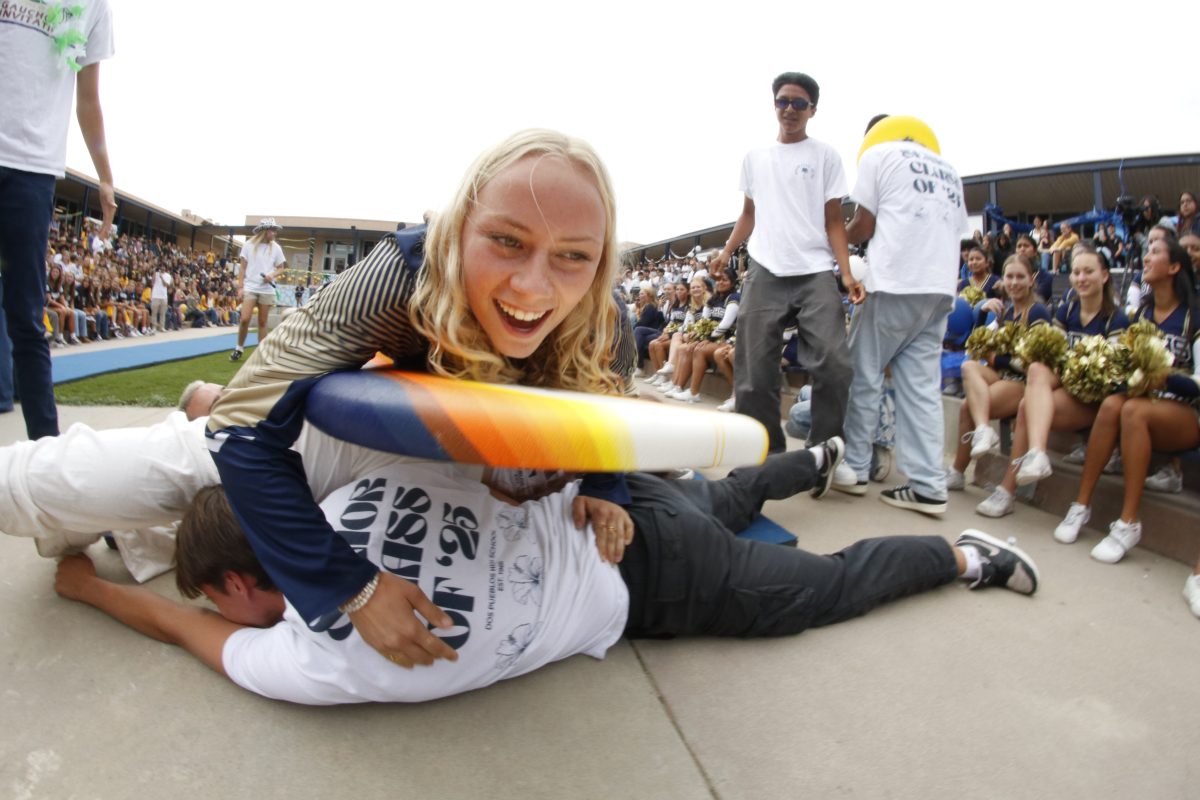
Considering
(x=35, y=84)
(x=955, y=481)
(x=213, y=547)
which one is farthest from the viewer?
(x=955, y=481)

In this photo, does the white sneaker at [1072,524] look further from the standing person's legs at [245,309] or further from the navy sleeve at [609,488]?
the standing person's legs at [245,309]

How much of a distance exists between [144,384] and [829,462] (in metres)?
6.08

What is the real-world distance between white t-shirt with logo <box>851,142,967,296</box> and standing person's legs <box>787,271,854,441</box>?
9.5 inches

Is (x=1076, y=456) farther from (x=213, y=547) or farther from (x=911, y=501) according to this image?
(x=213, y=547)

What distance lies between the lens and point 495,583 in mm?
1454

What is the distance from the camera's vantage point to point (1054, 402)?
3.07 metres

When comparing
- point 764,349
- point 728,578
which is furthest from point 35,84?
point 764,349

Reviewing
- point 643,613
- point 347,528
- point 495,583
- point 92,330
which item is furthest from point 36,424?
point 92,330

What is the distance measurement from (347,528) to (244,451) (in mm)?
333

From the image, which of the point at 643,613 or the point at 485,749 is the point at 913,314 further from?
the point at 485,749

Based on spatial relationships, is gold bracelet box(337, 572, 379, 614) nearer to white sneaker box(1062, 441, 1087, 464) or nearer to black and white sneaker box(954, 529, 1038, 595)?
black and white sneaker box(954, 529, 1038, 595)

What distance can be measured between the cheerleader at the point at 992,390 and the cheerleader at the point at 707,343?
2.81 metres

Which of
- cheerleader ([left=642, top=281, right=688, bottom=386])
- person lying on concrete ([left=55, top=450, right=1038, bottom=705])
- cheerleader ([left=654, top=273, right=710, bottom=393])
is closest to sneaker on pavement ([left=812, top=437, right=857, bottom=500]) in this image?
person lying on concrete ([left=55, top=450, right=1038, bottom=705])

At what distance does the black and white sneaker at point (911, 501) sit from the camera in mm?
3076
